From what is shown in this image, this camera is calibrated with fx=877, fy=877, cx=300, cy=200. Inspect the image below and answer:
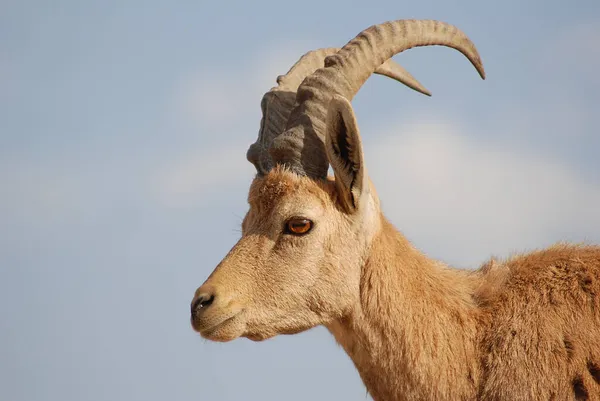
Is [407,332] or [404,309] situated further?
[404,309]

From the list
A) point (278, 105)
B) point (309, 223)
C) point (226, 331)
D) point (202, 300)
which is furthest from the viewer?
point (278, 105)

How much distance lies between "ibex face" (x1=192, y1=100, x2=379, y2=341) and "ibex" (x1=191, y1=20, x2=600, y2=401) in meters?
0.01

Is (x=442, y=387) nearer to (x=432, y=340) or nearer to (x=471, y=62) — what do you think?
(x=432, y=340)

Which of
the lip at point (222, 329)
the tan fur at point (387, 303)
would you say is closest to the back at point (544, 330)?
the tan fur at point (387, 303)

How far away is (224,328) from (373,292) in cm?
163

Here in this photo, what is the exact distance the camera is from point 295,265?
9297mm

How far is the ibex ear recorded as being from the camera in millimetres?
9227

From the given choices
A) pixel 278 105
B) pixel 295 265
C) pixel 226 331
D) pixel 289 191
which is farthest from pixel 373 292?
pixel 278 105

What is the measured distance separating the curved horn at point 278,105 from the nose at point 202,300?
6.62ft

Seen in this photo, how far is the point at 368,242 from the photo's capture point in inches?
374

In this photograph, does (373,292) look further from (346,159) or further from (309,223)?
(346,159)

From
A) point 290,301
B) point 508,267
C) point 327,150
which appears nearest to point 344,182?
point 327,150

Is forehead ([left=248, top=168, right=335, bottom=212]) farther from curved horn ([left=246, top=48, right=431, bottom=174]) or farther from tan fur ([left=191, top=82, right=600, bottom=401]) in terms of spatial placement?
curved horn ([left=246, top=48, right=431, bottom=174])

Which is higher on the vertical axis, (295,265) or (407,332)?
(295,265)
